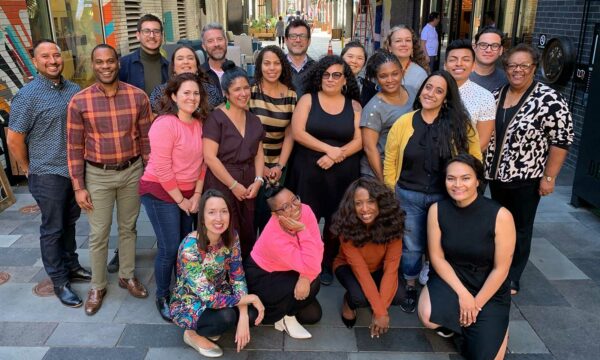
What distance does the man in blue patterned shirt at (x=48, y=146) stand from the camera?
346 cm

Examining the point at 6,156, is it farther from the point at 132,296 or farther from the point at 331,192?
the point at 331,192

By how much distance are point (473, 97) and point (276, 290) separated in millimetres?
1969

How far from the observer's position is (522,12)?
9.17 metres

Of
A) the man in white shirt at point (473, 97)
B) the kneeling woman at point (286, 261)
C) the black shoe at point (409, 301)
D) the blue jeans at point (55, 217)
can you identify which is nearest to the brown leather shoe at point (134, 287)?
the blue jeans at point (55, 217)

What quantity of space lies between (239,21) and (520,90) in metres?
22.4

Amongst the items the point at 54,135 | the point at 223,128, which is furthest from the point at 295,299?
the point at 54,135

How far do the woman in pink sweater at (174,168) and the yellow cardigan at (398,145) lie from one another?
4.33ft

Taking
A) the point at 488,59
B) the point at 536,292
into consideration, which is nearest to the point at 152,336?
the point at 536,292

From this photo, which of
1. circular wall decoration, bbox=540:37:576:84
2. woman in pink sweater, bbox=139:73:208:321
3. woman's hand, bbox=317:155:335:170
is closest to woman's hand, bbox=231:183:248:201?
woman in pink sweater, bbox=139:73:208:321

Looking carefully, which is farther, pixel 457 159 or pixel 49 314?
pixel 49 314

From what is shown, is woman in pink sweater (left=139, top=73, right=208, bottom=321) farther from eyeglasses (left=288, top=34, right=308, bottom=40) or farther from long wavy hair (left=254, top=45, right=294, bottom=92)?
eyeglasses (left=288, top=34, right=308, bottom=40)

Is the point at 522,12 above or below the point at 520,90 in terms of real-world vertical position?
above

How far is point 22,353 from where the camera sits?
3.26 meters

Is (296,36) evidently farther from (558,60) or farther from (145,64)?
(558,60)
